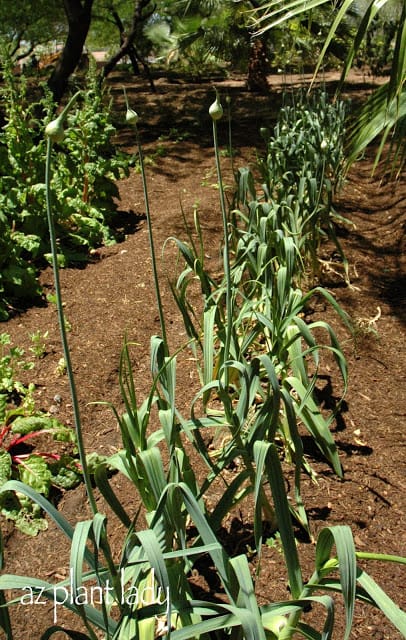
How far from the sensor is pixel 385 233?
14.0 ft

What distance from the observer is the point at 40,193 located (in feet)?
11.8

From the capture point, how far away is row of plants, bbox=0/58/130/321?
11.0 ft

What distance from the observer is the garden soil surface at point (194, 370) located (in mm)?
1793

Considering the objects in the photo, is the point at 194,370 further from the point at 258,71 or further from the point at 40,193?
the point at 258,71

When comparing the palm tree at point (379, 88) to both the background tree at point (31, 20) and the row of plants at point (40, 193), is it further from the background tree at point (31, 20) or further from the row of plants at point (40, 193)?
the background tree at point (31, 20)

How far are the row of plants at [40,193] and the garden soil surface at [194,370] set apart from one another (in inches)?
6.7

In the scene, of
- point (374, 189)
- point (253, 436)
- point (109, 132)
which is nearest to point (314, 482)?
point (253, 436)

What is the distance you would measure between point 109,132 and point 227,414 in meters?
3.25

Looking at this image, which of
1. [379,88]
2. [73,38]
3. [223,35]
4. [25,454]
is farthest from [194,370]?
[223,35]

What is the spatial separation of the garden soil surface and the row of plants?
17 centimetres

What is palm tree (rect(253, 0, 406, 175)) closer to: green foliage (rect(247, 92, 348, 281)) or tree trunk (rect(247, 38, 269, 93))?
green foliage (rect(247, 92, 348, 281))

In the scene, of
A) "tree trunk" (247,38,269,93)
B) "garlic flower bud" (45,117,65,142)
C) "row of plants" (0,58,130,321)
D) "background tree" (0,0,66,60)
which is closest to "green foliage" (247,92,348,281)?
"row of plants" (0,58,130,321)

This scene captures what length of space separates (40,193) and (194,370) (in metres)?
1.58

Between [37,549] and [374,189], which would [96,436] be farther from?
[374,189]
